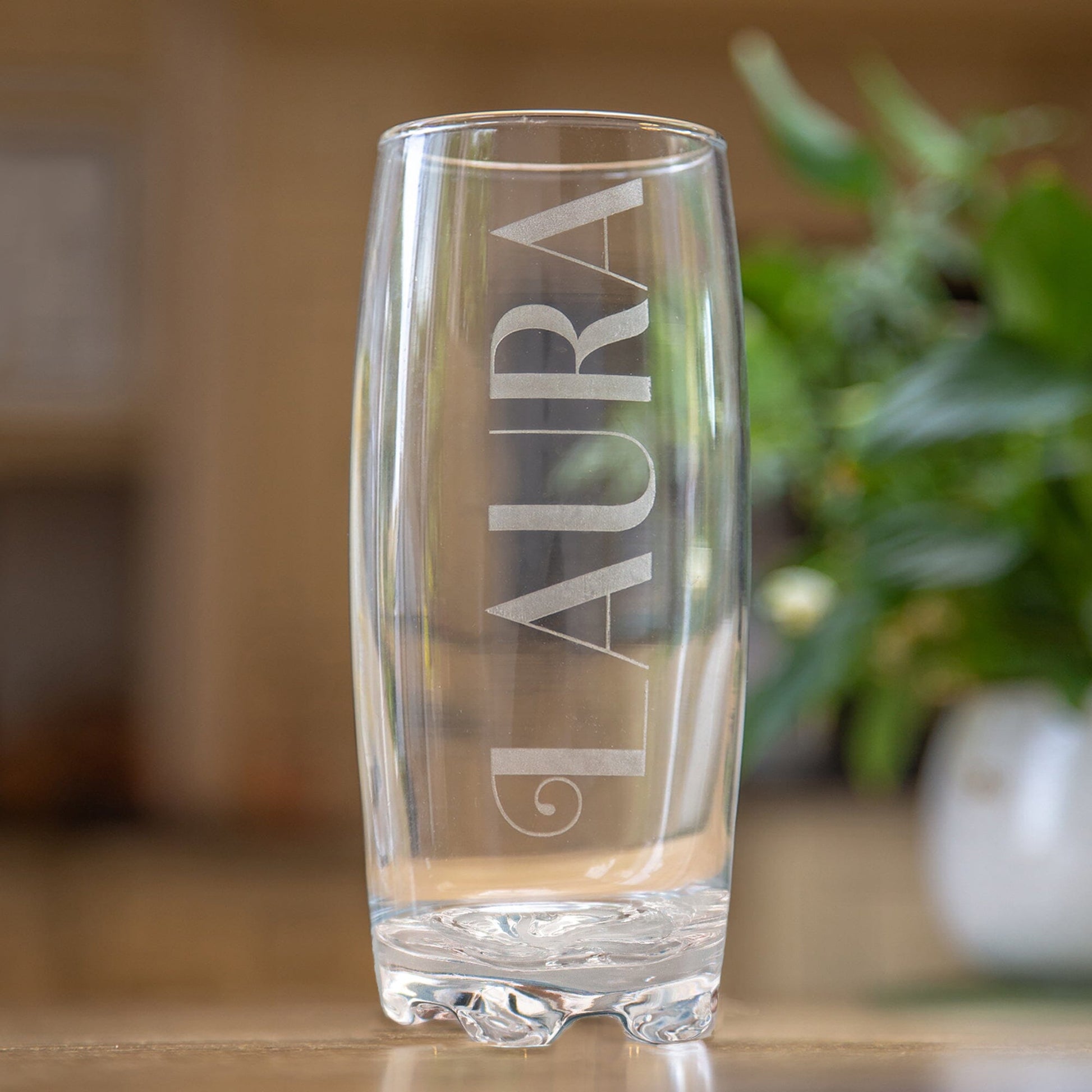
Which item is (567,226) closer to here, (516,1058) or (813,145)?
(516,1058)

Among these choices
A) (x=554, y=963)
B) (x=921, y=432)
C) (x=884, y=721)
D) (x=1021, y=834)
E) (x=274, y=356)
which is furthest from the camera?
(x=274, y=356)

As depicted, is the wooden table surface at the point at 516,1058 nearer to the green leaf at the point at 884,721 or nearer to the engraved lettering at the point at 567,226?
the engraved lettering at the point at 567,226

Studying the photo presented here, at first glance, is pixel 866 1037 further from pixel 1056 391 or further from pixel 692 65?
pixel 692 65

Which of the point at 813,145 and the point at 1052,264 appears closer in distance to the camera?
the point at 1052,264

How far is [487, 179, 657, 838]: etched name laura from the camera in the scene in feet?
0.86

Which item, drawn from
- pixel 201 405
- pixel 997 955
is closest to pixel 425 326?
pixel 997 955

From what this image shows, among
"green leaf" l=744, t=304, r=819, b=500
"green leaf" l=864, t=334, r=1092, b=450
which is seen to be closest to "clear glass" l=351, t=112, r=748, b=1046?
"green leaf" l=864, t=334, r=1092, b=450

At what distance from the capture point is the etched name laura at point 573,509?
0.86 feet

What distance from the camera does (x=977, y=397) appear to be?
56 cm

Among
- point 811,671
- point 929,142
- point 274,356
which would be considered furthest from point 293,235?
point 811,671

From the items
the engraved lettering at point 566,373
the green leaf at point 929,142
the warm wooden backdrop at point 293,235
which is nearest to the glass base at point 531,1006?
the engraved lettering at point 566,373

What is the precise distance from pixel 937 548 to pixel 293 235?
157 centimetres

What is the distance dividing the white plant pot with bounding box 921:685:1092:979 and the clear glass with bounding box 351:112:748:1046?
0.42 metres

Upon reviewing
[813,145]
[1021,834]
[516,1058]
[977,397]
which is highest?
[813,145]
